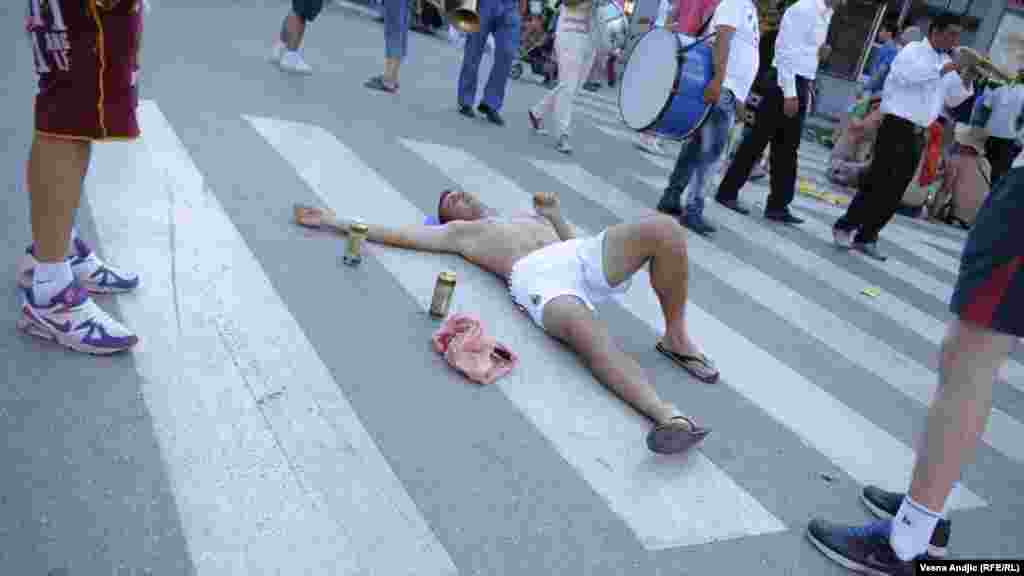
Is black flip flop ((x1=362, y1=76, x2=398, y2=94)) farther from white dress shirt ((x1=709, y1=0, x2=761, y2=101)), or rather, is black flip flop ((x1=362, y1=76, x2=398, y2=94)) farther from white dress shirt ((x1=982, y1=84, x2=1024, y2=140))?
white dress shirt ((x1=982, y1=84, x2=1024, y2=140))

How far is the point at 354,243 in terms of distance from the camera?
147 inches

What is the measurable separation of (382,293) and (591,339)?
1.00 m

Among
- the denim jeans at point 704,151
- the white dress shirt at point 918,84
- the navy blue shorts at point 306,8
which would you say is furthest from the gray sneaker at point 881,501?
the navy blue shorts at point 306,8

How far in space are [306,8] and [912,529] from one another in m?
6.90

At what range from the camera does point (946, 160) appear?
32.6 ft

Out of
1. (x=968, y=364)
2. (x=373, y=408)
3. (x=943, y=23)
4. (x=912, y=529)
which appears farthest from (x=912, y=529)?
(x=943, y=23)

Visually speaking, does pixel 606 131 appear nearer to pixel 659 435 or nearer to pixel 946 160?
pixel 946 160

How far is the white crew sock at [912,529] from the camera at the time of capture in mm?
2381

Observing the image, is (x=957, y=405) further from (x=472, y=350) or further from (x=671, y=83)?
(x=671, y=83)

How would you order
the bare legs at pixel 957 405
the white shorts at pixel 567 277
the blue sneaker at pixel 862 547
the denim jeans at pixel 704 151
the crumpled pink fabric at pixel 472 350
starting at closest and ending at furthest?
the bare legs at pixel 957 405
the blue sneaker at pixel 862 547
the crumpled pink fabric at pixel 472 350
the white shorts at pixel 567 277
the denim jeans at pixel 704 151

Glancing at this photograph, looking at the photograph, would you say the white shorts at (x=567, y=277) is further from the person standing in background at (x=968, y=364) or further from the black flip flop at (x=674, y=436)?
the person standing in background at (x=968, y=364)

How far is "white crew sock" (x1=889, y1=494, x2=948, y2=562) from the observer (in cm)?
238

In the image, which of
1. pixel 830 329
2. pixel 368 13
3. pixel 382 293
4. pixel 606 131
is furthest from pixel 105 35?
pixel 368 13

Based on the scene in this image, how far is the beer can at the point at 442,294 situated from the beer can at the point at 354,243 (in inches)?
20.7
